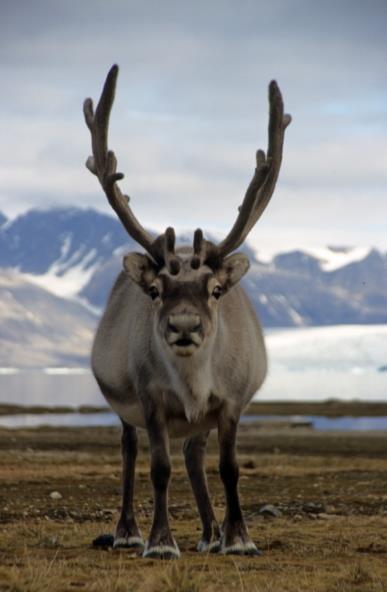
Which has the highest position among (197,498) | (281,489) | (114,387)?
(114,387)

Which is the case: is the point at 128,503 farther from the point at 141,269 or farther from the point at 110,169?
the point at 110,169

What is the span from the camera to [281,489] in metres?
23.6

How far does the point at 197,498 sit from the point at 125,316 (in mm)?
2243

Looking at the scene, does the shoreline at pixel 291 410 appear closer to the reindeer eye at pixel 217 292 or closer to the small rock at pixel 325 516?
the small rock at pixel 325 516

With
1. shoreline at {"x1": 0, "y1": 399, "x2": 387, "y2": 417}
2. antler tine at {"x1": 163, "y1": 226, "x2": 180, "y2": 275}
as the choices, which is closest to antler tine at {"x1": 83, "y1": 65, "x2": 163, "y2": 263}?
antler tine at {"x1": 163, "y1": 226, "x2": 180, "y2": 275}

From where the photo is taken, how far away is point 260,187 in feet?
44.7

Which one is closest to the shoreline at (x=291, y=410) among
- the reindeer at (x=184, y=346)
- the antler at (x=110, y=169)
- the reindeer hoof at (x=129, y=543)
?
the reindeer hoof at (x=129, y=543)

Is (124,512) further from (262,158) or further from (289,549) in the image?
(262,158)

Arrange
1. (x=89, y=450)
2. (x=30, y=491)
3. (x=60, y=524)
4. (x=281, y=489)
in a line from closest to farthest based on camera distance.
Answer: (x=60, y=524) < (x=30, y=491) < (x=281, y=489) < (x=89, y=450)

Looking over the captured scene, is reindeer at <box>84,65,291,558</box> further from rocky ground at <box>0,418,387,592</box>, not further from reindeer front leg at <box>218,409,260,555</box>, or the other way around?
rocky ground at <box>0,418,387,592</box>

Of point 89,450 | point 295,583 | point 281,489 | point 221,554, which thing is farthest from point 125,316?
point 89,450

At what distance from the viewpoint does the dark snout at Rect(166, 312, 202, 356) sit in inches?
463

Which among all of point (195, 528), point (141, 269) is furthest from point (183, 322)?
point (195, 528)

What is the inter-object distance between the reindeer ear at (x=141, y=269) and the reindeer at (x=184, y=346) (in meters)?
0.01
